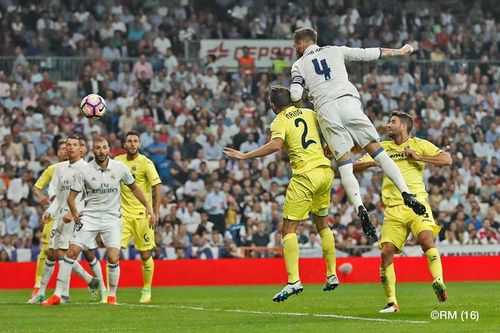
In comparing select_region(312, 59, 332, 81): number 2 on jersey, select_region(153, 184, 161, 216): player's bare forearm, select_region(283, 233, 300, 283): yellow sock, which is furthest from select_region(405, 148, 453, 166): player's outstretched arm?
select_region(153, 184, 161, 216): player's bare forearm

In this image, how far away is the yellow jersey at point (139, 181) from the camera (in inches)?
758

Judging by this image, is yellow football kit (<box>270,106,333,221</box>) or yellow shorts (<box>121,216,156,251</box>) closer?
yellow football kit (<box>270,106,333,221</box>)

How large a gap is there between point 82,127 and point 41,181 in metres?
9.84

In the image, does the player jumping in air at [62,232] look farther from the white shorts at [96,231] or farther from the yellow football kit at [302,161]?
the yellow football kit at [302,161]

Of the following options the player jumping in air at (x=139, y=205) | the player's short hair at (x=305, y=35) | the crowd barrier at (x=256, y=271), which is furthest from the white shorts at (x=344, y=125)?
the crowd barrier at (x=256, y=271)

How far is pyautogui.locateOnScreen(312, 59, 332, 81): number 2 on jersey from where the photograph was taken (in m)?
14.3

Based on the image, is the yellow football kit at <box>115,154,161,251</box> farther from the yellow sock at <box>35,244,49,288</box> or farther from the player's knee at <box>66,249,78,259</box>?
the player's knee at <box>66,249,78,259</box>

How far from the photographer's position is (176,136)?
99.3 feet

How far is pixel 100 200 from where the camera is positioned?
17.7 m

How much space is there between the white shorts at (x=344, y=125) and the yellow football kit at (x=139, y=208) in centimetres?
545

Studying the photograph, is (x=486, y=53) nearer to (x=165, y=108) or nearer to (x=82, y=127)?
(x=165, y=108)

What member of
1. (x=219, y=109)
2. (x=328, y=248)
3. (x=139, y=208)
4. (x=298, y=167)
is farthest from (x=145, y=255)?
(x=219, y=109)

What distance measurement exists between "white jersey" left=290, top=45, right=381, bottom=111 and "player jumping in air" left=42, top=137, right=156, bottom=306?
168 inches

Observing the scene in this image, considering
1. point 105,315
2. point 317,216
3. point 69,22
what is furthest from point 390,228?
point 69,22
